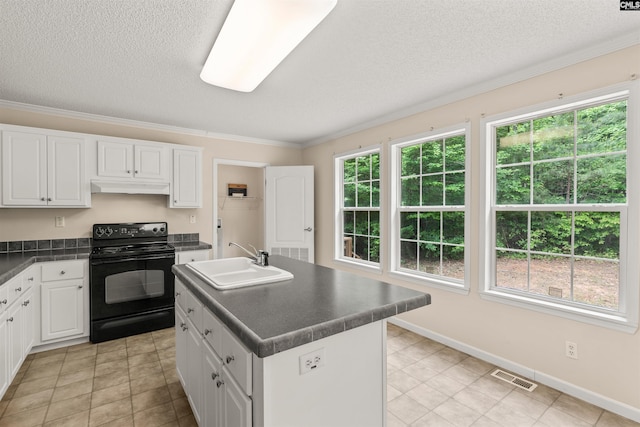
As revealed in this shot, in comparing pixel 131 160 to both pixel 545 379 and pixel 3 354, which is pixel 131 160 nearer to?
pixel 3 354

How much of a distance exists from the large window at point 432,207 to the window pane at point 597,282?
862 millimetres

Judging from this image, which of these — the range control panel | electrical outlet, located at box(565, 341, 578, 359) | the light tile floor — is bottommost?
the light tile floor

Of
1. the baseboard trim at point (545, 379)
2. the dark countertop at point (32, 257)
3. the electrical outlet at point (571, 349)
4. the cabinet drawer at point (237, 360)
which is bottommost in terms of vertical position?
the baseboard trim at point (545, 379)

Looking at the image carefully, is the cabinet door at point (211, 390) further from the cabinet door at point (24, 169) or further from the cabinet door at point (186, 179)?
the cabinet door at point (24, 169)

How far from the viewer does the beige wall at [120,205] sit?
3.28 metres

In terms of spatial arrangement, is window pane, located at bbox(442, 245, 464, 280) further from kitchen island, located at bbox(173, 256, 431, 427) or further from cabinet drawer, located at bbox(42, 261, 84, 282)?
cabinet drawer, located at bbox(42, 261, 84, 282)

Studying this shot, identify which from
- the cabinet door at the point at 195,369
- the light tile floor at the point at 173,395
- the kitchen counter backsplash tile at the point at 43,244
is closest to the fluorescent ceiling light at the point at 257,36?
the cabinet door at the point at 195,369

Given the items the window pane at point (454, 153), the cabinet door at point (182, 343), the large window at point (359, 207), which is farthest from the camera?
the large window at point (359, 207)

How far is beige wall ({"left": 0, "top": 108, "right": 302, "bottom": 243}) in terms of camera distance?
3.28 m

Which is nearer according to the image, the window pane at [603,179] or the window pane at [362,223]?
the window pane at [603,179]

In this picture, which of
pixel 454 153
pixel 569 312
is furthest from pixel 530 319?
pixel 454 153

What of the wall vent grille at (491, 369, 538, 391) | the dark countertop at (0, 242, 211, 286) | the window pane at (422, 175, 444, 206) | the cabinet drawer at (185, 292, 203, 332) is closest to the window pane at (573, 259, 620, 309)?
the wall vent grille at (491, 369, 538, 391)

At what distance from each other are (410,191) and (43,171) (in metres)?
3.87

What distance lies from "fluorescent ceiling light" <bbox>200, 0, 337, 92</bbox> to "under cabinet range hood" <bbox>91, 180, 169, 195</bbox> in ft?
6.56
